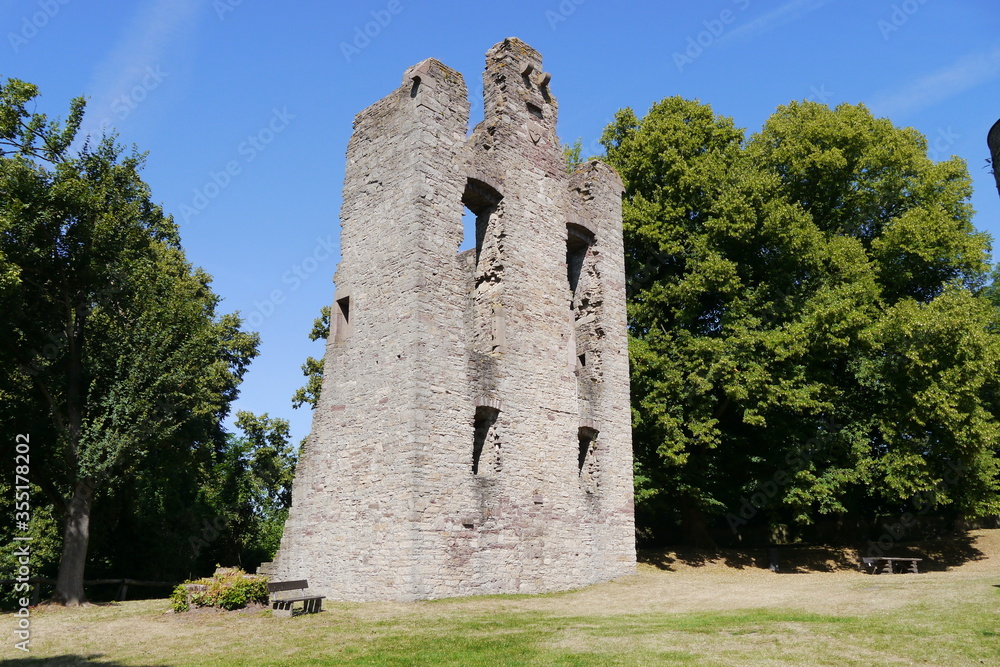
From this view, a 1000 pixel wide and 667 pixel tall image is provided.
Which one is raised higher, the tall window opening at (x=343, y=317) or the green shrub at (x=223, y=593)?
the tall window opening at (x=343, y=317)

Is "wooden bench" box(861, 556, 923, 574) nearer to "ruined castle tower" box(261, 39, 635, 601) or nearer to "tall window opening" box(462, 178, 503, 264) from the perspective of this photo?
"ruined castle tower" box(261, 39, 635, 601)

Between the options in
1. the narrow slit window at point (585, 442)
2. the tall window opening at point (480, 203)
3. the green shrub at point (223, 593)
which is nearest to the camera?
the green shrub at point (223, 593)

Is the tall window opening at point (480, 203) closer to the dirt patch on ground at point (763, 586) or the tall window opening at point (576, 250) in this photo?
the tall window opening at point (576, 250)

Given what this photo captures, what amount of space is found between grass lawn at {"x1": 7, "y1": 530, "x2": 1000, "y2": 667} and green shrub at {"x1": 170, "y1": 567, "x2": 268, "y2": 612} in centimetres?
31

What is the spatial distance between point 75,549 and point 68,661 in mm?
5845

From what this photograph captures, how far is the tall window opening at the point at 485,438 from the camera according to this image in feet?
47.0

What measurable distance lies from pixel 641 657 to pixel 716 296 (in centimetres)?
1526

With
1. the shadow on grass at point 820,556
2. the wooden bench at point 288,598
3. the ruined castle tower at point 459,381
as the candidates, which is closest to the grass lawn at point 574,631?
the wooden bench at point 288,598

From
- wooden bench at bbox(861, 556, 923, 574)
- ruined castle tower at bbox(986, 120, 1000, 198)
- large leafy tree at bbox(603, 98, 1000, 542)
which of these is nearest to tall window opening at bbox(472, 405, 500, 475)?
large leafy tree at bbox(603, 98, 1000, 542)

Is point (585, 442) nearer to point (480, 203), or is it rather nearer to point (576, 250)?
point (576, 250)

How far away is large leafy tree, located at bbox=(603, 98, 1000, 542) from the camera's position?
18.5m

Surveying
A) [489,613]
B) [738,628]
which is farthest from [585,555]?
[738,628]

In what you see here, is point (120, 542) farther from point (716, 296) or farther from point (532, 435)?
point (716, 296)

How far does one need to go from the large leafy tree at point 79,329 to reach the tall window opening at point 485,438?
6023 mm
